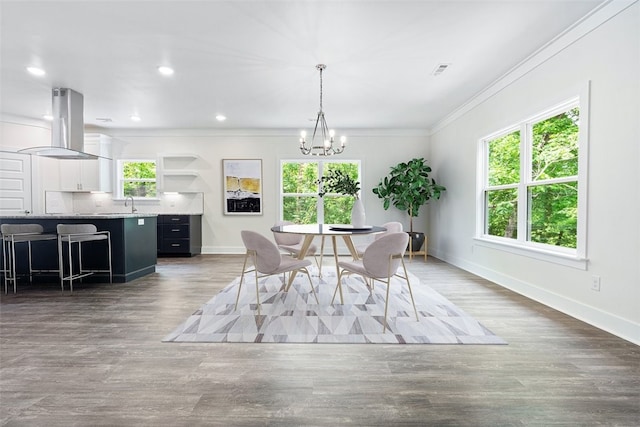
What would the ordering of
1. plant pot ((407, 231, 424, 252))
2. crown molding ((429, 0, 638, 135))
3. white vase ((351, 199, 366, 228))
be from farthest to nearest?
plant pot ((407, 231, 424, 252)) < white vase ((351, 199, 366, 228)) < crown molding ((429, 0, 638, 135))

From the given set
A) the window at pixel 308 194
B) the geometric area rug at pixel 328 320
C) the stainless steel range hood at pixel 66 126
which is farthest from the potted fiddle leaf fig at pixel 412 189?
the stainless steel range hood at pixel 66 126

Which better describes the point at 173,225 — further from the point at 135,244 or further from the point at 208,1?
the point at 208,1

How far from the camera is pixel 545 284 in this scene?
124 inches

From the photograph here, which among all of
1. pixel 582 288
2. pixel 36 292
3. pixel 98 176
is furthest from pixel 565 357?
pixel 98 176

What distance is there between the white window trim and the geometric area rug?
3.52 feet

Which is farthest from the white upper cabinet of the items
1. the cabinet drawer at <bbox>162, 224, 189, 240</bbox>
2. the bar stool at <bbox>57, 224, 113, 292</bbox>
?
the bar stool at <bbox>57, 224, 113, 292</bbox>

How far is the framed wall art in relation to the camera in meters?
6.54

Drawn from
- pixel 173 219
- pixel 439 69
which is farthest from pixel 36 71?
pixel 439 69

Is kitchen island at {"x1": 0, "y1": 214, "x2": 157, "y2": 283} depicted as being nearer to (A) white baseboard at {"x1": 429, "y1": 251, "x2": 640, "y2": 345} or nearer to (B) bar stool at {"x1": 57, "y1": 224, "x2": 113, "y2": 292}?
(B) bar stool at {"x1": 57, "y1": 224, "x2": 113, "y2": 292}

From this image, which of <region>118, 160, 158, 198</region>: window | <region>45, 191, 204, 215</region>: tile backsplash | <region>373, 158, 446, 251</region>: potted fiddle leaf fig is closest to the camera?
<region>373, 158, 446, 251</region>: potted fiddle leaf fig

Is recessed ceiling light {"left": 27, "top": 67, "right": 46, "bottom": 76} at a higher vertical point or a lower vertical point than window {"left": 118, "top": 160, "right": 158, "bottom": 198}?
higher

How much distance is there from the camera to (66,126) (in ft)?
14.6

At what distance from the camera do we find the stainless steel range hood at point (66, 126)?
4316 mm

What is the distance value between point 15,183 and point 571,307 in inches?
338
